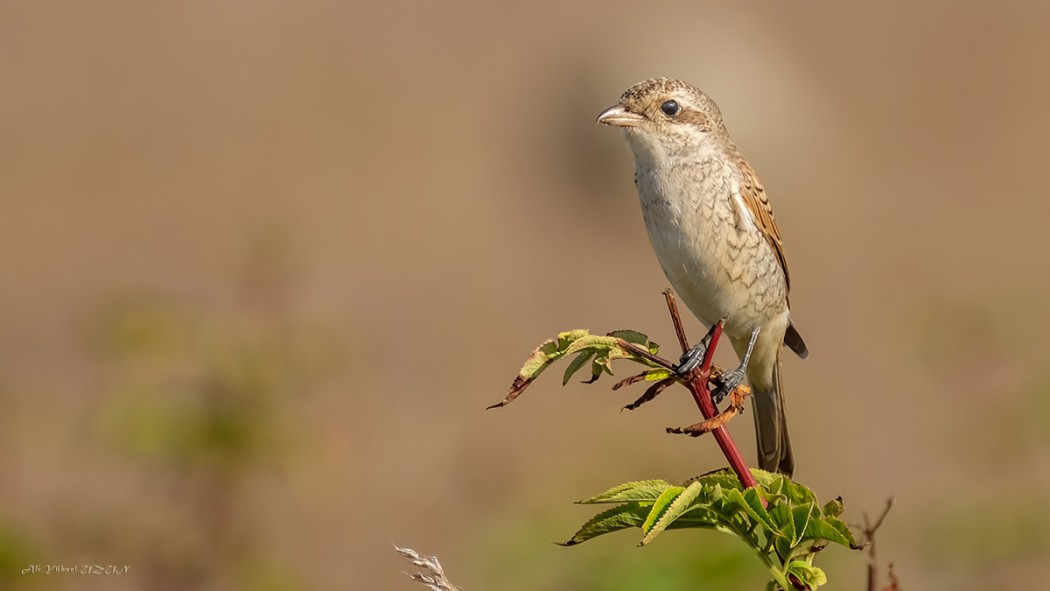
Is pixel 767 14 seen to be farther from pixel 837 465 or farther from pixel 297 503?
pixel 297 503

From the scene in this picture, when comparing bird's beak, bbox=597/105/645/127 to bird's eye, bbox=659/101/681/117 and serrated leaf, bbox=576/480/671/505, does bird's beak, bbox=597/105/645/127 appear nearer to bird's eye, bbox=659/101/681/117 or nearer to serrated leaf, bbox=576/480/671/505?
bird's eye, bbox=659/101/681/117

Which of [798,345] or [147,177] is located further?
[147,177]

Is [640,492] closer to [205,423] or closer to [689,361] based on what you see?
[689,361]

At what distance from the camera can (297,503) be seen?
7957 millimetres

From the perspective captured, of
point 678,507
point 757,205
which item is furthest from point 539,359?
point 757,205

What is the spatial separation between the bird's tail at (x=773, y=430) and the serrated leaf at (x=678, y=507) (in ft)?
5.84

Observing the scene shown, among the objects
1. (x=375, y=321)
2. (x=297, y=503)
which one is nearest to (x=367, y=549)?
(x=297, y=503)

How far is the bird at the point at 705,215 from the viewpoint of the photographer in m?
4.39

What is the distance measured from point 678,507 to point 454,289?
11284mm

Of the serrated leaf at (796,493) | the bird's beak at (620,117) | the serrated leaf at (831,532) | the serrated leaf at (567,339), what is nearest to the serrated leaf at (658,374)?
the serrated leaf at (567,339)

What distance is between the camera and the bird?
14.4 ft

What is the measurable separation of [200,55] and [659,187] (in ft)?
50.1

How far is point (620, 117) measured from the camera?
14.5 feet

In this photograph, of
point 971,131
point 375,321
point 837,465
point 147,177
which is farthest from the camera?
point 971,131
